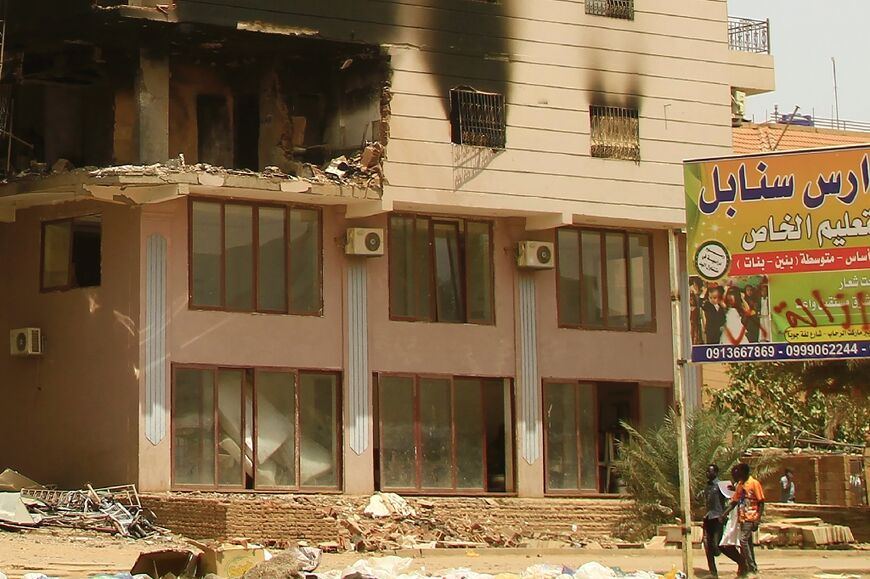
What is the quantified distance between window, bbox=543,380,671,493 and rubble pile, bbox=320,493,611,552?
6.97 feet

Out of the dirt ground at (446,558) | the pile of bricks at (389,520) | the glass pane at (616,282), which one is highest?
the glass pane at (616,282)

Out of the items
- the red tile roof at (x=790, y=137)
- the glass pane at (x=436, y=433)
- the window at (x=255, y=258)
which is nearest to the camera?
the window at (x=255, y=258)

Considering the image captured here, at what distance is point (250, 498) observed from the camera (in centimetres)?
2992

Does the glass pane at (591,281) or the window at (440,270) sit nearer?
the window at (440,270)

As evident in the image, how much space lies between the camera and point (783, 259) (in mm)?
23781

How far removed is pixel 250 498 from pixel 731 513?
31.9ft

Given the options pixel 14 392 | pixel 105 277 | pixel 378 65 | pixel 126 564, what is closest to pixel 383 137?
pixel 378 65

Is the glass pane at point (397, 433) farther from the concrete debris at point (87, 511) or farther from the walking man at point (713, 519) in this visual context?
the walking man at point (713, 519)

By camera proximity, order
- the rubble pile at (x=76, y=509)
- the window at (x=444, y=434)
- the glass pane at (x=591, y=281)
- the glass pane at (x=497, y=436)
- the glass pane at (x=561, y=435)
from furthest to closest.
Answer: the glass pane at (x=591, y=281) < the glass pane at (x=561, y=435) < the glass pane at (x=497, y=436) < the window at (x=444, y=434) < the rubble pile at (x=76, y=509)

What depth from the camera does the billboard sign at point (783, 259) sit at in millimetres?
23594

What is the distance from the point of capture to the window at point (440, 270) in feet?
108

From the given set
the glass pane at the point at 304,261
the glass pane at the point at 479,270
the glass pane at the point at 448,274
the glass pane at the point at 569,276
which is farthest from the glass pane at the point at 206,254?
the glass pane at the point at 569,276

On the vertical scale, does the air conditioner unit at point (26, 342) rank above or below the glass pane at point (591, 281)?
below

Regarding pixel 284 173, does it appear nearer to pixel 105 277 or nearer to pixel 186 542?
pixel 105 277
